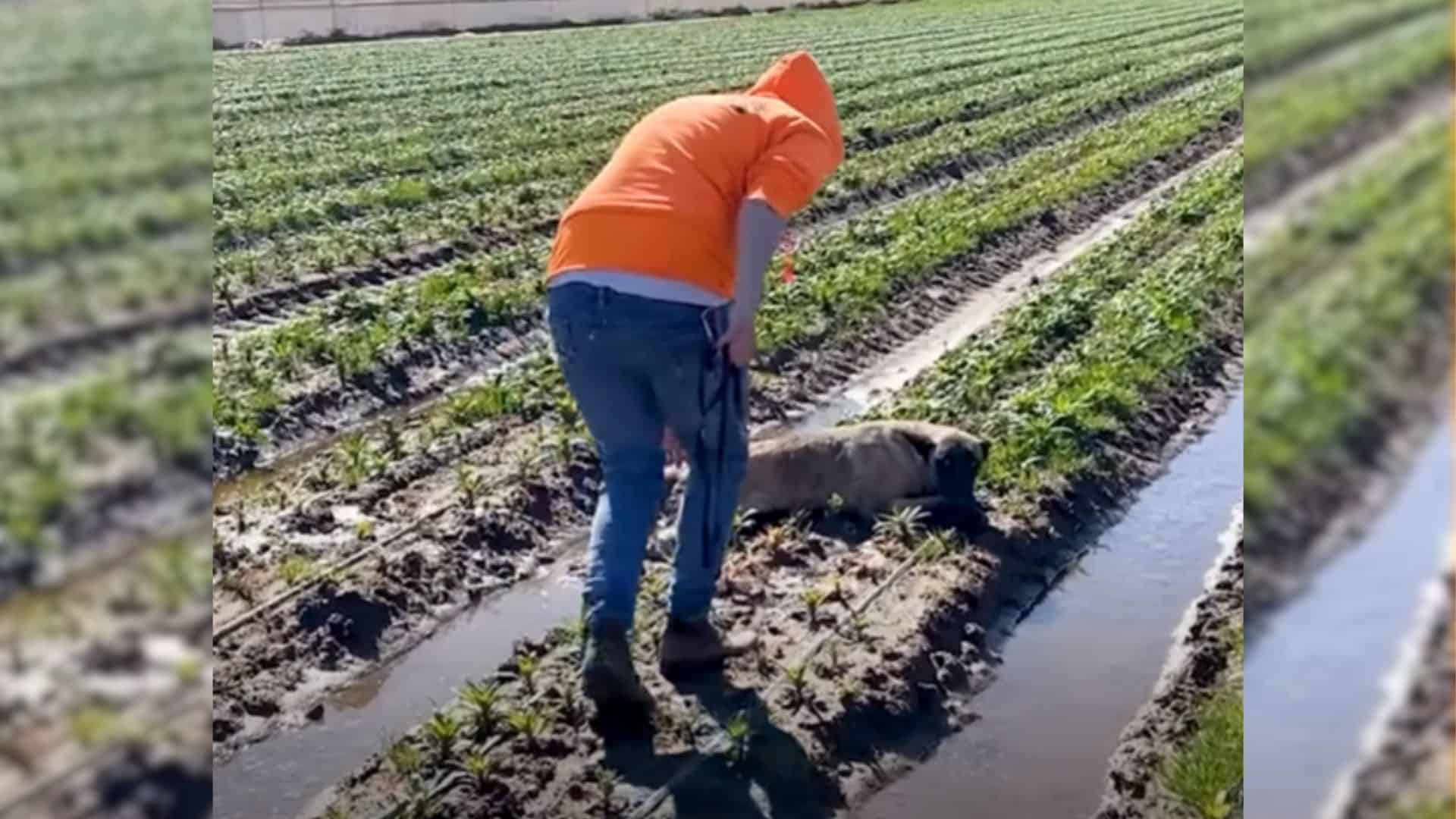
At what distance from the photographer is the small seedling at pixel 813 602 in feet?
15.4

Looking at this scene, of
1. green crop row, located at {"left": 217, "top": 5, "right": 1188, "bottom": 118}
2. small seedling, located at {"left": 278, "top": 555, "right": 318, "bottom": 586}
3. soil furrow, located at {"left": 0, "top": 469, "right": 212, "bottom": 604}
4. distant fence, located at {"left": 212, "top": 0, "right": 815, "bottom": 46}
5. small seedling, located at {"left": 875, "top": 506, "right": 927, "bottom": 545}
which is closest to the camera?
soil furrow, located at {"left": 0, "top": 469, "right": 212, "bottom": 604}

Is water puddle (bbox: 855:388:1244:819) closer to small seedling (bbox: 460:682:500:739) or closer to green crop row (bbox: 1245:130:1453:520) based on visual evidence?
small seedling (bbox: 460:682:500:739)

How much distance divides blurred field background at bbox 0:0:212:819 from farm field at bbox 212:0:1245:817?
0.89m

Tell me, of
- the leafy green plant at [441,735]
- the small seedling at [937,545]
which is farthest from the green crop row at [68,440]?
the small seedling at [937,545]

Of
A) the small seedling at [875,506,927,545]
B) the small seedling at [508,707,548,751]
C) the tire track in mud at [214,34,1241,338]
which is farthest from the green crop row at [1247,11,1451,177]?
the tire track in mud at [214,34,1241,338]

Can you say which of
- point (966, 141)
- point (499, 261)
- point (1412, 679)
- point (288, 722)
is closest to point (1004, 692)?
point (288, 722)

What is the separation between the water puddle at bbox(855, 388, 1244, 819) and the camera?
155 inches

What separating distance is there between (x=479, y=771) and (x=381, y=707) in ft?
2.30

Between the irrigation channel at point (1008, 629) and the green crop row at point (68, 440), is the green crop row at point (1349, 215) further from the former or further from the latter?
the irrigation channel at point (1008, 629)

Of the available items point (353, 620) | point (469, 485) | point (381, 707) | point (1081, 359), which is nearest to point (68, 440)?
point (381, 707)

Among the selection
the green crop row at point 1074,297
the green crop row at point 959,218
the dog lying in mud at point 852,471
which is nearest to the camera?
the dog lying in mud at point 852,471

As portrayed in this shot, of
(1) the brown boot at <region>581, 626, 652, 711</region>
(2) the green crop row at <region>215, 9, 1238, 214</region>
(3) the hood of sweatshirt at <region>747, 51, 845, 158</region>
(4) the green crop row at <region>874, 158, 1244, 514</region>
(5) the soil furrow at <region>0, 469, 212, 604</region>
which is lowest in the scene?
(2) the green crop row at <region>215, 9, 1238, 214</region>

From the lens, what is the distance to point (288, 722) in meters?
4.27

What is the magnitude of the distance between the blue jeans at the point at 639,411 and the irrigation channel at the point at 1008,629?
62cm
